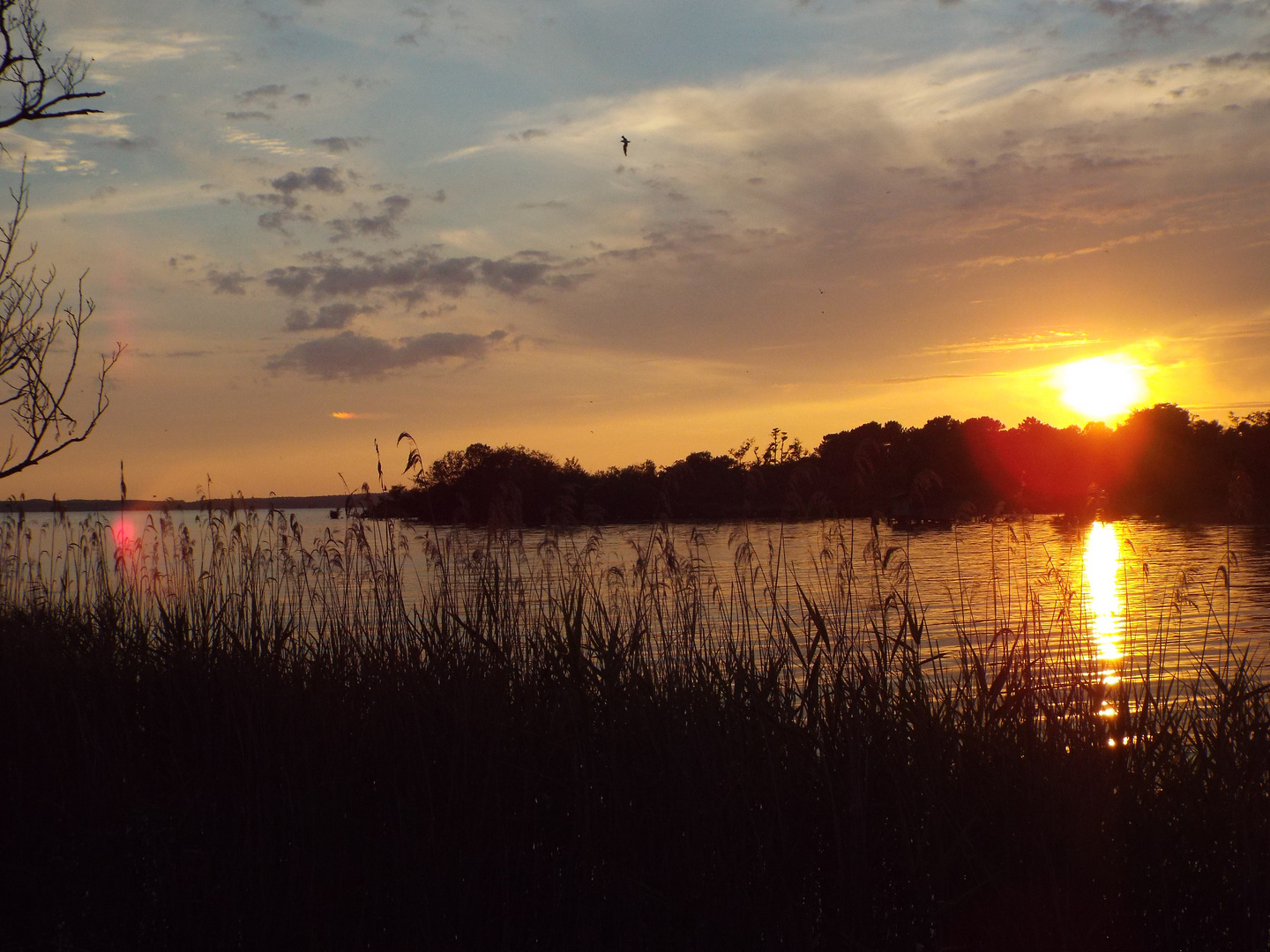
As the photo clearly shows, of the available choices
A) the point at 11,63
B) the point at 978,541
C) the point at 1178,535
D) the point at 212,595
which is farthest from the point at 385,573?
the point at 1178,535

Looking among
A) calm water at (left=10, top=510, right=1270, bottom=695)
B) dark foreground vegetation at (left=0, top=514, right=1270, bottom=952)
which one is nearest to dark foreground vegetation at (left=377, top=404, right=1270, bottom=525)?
calm water at (left=10, top=510, right=1270, bottom=695)

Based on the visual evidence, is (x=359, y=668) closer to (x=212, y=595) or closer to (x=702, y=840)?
(x=212, y=595)

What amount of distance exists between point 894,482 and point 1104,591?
17736 mm

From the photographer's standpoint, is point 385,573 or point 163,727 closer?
point 163,727

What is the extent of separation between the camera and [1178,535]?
31828 mm

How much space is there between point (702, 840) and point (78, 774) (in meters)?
3.74

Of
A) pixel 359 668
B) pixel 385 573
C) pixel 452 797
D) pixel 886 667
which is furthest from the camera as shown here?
pixel 385 573

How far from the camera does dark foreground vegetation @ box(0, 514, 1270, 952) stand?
161 inches

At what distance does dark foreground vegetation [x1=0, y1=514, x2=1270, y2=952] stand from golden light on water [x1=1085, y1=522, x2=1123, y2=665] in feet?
9.23

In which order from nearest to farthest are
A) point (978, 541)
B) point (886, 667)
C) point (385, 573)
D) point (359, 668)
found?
point (886, 667) < point (359, 668) < point (385, 573) < point (978, 541)

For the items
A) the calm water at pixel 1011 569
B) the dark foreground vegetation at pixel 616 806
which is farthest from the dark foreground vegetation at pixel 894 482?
the dark foreground vegetation at pixel 616 806

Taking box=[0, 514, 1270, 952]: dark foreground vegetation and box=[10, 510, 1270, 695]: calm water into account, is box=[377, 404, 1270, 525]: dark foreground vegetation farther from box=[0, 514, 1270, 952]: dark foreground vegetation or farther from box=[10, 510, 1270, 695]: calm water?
box=[0, 514, 1270, 952]: dark foreground vegetation

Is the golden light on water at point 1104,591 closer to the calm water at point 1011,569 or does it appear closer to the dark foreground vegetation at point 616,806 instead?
the calm water at point 1011,569

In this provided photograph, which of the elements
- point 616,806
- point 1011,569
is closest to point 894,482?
point 616,806
